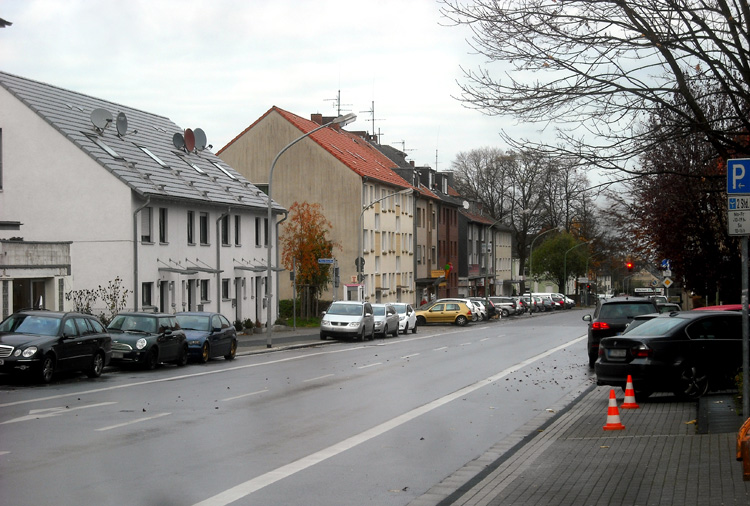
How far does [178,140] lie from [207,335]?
2036cm

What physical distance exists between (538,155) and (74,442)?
7.22m

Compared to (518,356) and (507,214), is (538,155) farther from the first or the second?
(507,214)

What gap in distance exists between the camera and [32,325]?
804 inches

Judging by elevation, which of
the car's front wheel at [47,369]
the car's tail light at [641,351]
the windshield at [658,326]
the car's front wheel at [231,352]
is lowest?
the car's front wheel at [231,352]

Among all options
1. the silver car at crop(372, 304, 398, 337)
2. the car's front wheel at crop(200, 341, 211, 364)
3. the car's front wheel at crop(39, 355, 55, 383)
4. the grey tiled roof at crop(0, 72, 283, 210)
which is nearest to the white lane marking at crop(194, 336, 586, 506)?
the car's front wheel at crop(39, 355, 55, 383)

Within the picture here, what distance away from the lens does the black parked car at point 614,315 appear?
969 inches

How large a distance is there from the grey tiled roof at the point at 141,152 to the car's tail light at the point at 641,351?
23040 millimetres

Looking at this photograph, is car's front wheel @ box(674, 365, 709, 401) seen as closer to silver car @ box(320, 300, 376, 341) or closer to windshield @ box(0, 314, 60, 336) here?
windshield @ box(0, 314, 60, 336)

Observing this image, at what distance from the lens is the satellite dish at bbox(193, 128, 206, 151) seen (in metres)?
47.7

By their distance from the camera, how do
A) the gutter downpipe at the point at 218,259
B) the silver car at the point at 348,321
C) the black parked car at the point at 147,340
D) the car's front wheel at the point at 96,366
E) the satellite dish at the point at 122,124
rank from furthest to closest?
the gutter downpipe at the point at 218,259, the silver car at the point at 348,321, the satellite dish at the point at 122,124, the black parked car at the point at 147,340, the car's front wheel at the point at 96,366

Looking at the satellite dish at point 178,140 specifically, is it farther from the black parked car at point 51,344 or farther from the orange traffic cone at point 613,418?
the orange traffic cone at point 613,418

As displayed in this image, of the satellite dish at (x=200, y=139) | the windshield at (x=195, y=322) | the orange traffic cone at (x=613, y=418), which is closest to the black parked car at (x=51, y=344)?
the windshield at (x=195, y=322)

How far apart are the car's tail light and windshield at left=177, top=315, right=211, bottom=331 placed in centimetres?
1492

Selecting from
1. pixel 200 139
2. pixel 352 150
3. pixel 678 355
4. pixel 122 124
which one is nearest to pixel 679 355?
pixel 678 355
